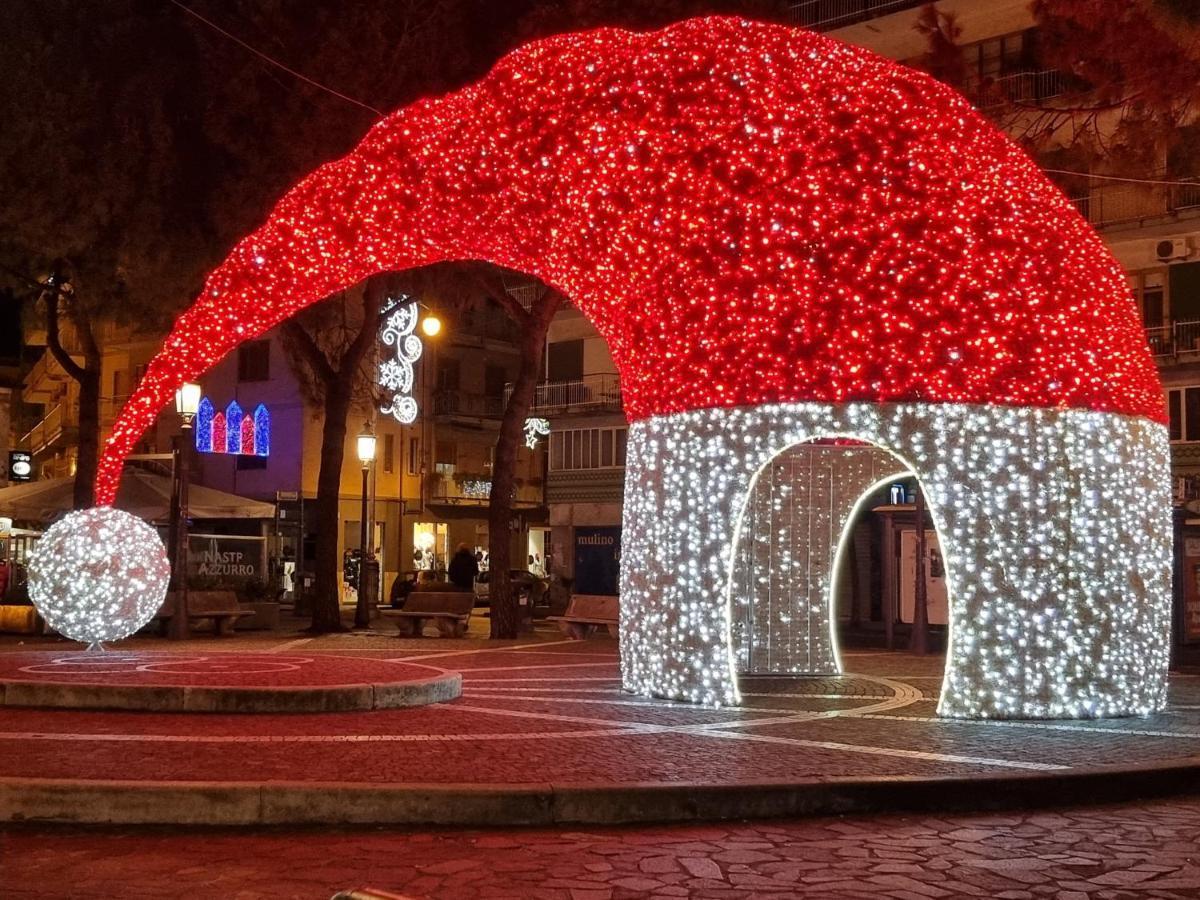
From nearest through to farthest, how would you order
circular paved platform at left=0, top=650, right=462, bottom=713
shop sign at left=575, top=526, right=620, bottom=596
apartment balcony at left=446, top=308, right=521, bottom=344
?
circular paved platform at left=0, top=650, right=462, bottom=713
shop sign at left=575, top=526, right=620, bottom=596
apartment balcony at left=446, top=308, right=521, bottom=344

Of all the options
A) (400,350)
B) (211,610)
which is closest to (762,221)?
(211,610)

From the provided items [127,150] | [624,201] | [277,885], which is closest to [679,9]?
[127,150]

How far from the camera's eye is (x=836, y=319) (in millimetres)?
11070

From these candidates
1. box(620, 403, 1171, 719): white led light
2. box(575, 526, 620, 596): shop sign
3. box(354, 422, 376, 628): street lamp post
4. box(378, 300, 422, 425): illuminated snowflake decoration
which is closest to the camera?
box(620, 403, 1171, 719): white led light

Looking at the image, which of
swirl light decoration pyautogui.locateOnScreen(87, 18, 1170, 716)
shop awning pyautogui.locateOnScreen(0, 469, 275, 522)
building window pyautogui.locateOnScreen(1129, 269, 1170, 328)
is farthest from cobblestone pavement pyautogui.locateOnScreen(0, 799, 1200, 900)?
building window pyautogui.locateOnScreen(1129, 269, 1170, 328)

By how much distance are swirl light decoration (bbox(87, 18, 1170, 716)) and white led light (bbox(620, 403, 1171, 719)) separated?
0.7 inches

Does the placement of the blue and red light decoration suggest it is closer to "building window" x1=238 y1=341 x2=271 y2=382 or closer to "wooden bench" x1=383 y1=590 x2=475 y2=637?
"building window" x1=238 y1=341 x2=271 y2=382

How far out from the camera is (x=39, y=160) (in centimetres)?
2189

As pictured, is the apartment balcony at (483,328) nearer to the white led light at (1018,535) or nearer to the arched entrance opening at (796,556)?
the arched entrance opening at (796,556)

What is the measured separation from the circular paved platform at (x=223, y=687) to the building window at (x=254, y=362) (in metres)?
31.2

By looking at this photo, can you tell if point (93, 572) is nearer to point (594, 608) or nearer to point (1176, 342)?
point (594, 608)

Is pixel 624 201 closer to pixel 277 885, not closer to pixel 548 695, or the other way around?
pixel 548 695

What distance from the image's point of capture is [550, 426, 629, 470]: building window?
143 ft

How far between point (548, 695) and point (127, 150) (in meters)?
13.0
